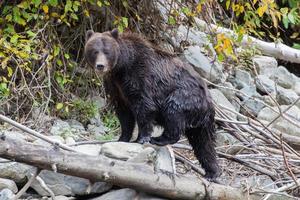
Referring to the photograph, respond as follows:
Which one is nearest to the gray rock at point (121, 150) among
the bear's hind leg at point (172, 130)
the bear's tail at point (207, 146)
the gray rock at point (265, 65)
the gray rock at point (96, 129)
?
the bear's hind leg at point (172, 130)

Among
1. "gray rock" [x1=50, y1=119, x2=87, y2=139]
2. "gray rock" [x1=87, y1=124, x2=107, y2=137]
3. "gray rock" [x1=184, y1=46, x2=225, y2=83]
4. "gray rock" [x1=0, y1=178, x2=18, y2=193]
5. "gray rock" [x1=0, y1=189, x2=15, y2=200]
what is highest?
"gray rock" [x1=0, y1=189, x2=15, y2=200]

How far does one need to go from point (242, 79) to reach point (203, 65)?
3.92ft

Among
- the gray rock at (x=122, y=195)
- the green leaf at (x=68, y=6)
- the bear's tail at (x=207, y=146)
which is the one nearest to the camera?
the gray rock at (x=122, y=195)

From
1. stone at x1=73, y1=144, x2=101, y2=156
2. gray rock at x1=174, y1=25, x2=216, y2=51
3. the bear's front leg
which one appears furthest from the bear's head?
gray rock at x1=174, y1=25, x2=216, y2=51

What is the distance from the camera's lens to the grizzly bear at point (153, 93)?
6.73 meters

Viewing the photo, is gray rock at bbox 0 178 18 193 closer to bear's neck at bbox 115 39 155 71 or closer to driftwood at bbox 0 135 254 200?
driftwood at bbox 0 135 254 200

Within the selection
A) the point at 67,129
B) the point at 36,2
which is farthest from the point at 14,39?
the point at 67,129

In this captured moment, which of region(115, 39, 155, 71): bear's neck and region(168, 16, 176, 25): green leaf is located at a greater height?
region(115, 39, 155, 71): bear's neck

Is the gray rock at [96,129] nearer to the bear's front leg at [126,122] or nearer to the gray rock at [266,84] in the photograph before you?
the bear's front leg at [126,122]

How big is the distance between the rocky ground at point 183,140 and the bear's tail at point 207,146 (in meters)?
A: 0.18

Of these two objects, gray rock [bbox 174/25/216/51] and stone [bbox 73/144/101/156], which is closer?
stone [bbox 73/144/101/156]

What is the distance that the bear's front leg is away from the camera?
702cm

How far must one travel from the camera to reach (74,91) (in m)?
10.0

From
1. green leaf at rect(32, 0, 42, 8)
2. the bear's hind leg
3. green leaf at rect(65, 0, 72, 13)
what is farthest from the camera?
green leaf at rect(65, 0, 72, 13)
